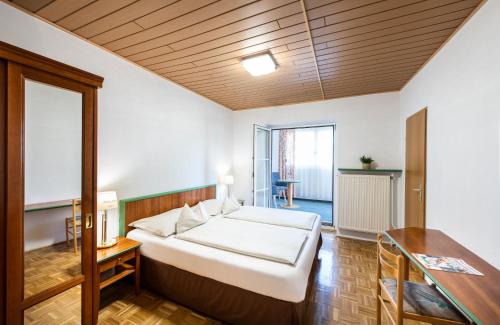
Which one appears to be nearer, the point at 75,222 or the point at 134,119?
the point at 75,222

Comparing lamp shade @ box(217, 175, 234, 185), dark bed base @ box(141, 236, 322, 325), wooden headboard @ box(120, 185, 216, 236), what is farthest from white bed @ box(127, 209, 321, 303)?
lamp shade @ box(217, 175, 234, 185)

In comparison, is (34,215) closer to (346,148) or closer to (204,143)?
(204,143)

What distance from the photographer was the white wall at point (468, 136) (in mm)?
1370

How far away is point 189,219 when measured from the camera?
253cm

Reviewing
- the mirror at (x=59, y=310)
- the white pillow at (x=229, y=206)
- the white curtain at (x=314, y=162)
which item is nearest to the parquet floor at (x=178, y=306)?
the mirror at (x=59, y=310)

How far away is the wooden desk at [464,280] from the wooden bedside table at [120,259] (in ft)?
7.94

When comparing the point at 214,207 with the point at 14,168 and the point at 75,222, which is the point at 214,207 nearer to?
the point at 75,222

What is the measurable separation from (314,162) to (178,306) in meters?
5.96

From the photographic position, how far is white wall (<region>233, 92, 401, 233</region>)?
348 cm

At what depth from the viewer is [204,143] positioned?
3.75 metres

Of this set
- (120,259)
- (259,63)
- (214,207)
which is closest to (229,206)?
(214,207)

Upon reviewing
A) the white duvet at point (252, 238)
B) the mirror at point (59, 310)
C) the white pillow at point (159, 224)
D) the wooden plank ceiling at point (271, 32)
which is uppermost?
the wooden plank ceiling at point (271, 32)

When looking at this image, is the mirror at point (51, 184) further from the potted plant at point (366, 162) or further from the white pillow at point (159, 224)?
the potted plant at point (366, 162)

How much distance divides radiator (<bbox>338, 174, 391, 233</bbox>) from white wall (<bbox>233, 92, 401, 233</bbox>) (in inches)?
12.1
